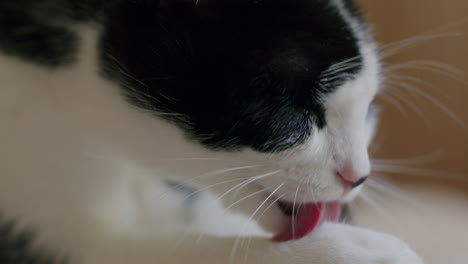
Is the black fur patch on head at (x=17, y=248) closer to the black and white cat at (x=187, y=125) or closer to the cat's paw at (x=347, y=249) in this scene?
the black and white cat at (x=187, y=125)

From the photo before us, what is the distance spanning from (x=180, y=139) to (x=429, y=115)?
80 cm

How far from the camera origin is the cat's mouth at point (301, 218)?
1.98ft

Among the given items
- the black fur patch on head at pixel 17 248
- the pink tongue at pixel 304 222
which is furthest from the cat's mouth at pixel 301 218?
the black fur patch on head at pixel 17 248

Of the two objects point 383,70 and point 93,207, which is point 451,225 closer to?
point 383,70

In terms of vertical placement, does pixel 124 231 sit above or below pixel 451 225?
below

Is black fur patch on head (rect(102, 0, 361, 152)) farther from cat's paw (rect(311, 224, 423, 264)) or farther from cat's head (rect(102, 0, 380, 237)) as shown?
cat's paw (rect(311, 224, 423, 264))

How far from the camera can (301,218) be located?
2.02 feet

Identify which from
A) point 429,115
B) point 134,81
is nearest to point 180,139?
point 134,81

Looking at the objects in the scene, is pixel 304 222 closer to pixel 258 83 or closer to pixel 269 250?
pixel 269 250

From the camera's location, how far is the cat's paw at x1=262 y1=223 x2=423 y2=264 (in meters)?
0.56

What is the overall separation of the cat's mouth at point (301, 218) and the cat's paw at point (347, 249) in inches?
0.5

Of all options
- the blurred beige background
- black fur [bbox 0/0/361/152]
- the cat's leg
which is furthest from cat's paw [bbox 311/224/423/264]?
the blurred beige background

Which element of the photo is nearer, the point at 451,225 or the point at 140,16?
the point at 140,16

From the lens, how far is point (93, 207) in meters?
0.69
